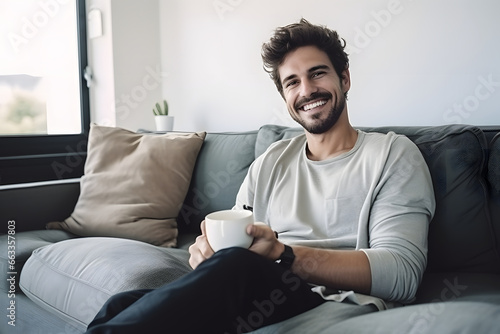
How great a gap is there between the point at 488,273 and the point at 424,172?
33cm

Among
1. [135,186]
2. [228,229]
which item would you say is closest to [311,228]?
[228,229]

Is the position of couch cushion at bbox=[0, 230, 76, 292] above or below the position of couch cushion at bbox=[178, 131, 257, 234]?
below

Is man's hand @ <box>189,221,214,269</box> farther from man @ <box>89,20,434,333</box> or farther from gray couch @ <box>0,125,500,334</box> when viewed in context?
gray couch @ <box>0,125,500,334</box>

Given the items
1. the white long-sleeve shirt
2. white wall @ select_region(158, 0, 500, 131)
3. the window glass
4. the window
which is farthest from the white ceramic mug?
the window glass

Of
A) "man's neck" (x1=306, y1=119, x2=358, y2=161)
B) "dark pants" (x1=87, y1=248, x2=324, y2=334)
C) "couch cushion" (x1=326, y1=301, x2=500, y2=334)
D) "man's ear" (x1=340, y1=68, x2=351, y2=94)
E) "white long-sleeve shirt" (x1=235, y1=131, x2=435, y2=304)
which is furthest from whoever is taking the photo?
"man's ear" (x1=340, y1=68, x2=351, y2=94)

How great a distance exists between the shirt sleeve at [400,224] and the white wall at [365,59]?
566mm

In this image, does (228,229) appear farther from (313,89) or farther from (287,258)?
(313,89)

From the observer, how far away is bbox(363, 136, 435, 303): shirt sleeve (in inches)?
41.1

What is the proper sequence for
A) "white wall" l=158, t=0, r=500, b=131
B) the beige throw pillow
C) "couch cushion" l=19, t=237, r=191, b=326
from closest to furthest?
"couch cushion" l=19, t=237, r=191, b=326 → "white wall" l=158, t=0, r=500, b=131 → the beige throw pillow

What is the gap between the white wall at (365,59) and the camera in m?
1.62

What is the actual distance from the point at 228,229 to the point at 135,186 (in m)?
1.03

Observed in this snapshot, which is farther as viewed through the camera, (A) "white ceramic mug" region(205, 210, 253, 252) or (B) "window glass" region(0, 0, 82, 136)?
(B) "window glass" region(0, 0, 82, 136)

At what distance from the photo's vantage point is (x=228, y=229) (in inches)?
37.7

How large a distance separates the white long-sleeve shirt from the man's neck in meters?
0.04
